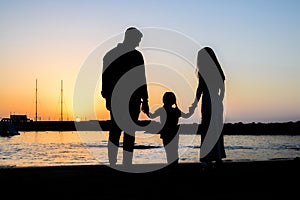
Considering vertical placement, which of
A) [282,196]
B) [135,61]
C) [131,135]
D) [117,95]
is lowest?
[282,196]

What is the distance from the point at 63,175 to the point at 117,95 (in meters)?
1.55

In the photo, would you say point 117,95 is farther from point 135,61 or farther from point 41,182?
point 41,182

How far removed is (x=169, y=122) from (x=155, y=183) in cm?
176

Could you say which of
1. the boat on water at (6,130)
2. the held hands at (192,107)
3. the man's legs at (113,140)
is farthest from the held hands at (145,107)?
the boat on water at (6,130)

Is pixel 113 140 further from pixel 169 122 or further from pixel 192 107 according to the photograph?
pixel 192 107

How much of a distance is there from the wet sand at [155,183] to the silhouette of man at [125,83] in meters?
0.57

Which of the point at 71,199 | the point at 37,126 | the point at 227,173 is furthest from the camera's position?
the point at 37,126

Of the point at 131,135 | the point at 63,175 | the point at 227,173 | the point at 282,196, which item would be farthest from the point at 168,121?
the point at 282,196

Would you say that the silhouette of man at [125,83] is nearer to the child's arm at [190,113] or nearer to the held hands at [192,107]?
the child's arm at [190,113]

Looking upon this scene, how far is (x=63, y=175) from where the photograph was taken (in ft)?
23.0

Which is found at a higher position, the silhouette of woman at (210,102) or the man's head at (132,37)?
the man's head at (132,37)

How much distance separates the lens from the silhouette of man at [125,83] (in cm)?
768

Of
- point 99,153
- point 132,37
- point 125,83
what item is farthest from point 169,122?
point 99,153

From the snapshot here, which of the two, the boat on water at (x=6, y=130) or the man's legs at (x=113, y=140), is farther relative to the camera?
the boat on water at (x=6, y=130)
